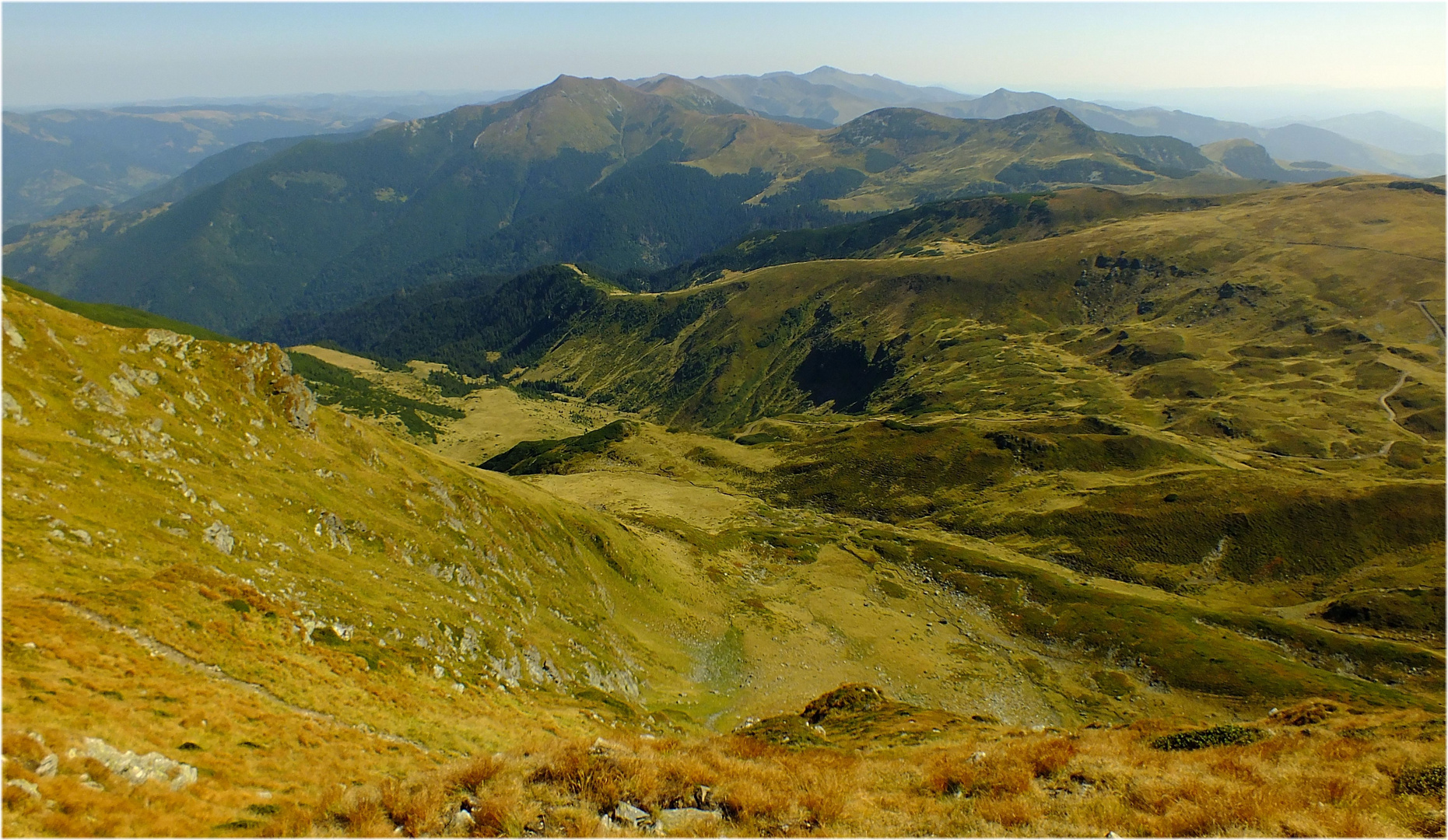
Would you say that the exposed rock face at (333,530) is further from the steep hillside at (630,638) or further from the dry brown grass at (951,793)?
the dry brown grass at (951,793)

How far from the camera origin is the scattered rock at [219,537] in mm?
40594

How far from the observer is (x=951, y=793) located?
2052cm

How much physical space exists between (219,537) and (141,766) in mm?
30263

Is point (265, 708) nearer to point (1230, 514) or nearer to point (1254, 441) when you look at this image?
point (1230, 514)

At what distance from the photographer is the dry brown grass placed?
16109 millimetres

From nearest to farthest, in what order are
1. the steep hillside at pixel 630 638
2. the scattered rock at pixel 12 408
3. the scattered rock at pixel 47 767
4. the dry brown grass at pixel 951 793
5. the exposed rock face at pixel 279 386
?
the scattered rock at pixel 47 767, the dry brown grass at pixel 951 793, the steep hillside at pixel 630 638, the scattered rock at pixel 12 408, the exposed rock face at pixel 279 386

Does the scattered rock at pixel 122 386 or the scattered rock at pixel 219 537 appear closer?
the scattered rock at pixel 219 537

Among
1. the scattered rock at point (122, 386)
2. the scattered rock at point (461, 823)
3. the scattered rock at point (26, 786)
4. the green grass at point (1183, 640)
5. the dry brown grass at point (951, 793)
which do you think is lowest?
the green grass at point (1183, 640)

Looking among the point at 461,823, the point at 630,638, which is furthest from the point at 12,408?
the point at 630,638

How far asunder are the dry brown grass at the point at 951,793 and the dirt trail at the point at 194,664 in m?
9.72

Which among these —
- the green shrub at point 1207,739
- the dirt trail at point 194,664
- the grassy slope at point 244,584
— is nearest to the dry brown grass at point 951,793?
the green shrub at point 1207,739

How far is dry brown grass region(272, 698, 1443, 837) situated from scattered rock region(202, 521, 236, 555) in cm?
3194

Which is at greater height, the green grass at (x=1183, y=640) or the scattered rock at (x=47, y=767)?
the scattered rock at (x=47, y=767)

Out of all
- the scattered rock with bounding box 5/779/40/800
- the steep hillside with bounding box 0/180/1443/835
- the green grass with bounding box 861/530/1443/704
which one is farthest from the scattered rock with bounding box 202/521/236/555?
the green grass with bounding box 861/530/1443/704
